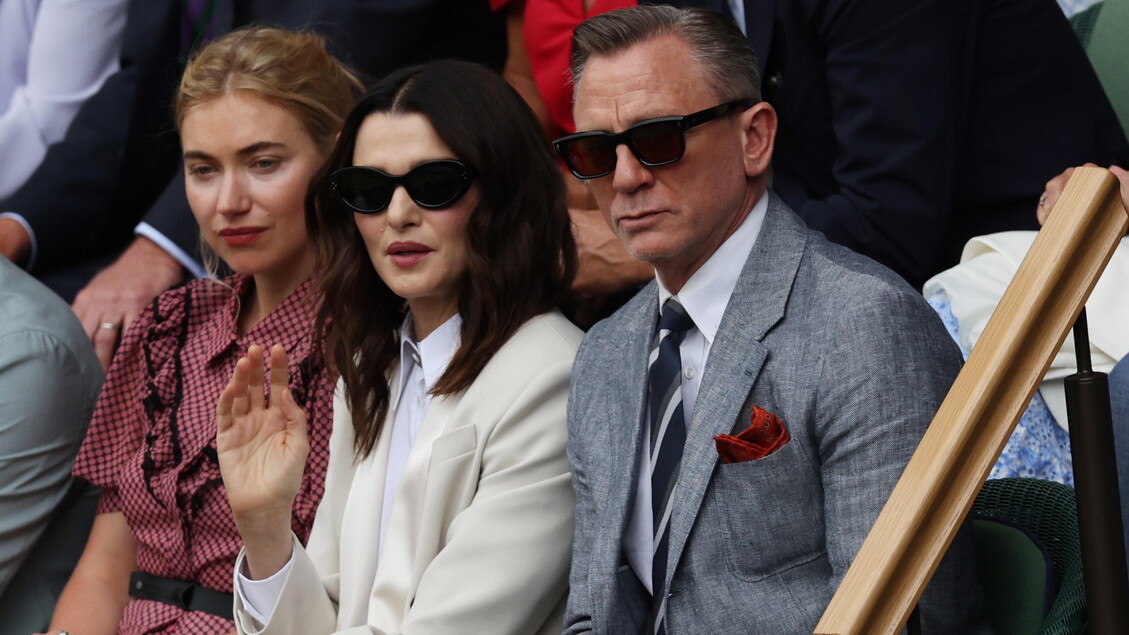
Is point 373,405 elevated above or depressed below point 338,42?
below

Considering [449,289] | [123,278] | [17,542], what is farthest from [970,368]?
[123,278]

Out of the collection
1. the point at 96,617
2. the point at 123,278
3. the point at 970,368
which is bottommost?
the point at 96,617

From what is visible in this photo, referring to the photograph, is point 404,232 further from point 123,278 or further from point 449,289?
point 123,278

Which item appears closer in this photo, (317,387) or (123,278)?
(317,387)

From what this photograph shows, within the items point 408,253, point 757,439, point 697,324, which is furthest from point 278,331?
point 757,439

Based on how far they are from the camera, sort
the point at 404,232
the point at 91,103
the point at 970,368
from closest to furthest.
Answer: the point at 970,368 < the point at 404,232 < the point at 91,103

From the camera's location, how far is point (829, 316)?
2.10 meters

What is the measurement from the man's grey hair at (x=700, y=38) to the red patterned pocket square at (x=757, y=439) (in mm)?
574

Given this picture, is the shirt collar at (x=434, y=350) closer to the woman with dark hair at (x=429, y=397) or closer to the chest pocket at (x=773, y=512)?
the woman with dark hair at (x=429, y=397)

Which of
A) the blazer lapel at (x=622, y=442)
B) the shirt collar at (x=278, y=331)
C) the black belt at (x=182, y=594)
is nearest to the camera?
the blazer lapel at (x=622, y=442)

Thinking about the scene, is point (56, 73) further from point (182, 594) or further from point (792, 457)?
point (792, 457)

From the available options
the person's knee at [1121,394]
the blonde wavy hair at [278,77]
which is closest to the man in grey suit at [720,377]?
the person's knee at [1121,394]

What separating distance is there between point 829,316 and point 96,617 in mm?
2044

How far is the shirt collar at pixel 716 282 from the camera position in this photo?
2.31m
